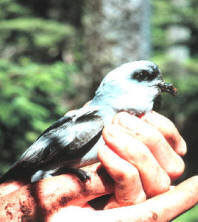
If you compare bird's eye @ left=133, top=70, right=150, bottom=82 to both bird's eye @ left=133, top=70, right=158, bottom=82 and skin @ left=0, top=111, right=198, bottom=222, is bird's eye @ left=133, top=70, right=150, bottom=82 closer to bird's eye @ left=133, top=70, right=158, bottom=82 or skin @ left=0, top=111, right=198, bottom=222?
bird's eye @ left=133, top=70, right=158, bottom=82

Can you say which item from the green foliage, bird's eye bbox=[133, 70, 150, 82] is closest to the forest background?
the green foliage

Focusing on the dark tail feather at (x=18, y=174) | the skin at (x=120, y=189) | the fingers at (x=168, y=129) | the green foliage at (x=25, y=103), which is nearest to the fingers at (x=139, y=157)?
the skin at (x=120, y=189)

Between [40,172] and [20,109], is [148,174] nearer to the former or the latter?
[40,172]

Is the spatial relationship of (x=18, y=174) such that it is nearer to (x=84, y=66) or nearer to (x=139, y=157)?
(x=139, y=157)

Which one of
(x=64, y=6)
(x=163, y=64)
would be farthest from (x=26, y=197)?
(x=64, y=6)

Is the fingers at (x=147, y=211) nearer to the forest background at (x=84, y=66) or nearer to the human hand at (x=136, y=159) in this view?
the human hand at (x=136, y=159)

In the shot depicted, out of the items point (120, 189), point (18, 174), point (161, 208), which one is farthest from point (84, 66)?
point (161, 208)
